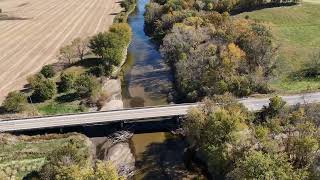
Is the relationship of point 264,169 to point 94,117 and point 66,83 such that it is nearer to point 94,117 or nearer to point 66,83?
point 94,117

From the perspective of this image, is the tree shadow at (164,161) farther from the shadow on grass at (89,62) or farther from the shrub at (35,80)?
the shadow on grass at (89,62)

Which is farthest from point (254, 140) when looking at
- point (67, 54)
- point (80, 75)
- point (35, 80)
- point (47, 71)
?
point (67, 54)

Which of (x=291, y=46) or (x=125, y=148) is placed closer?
(x=125, y=148)

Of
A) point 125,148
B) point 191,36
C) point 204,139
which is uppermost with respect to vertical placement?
point 191,36

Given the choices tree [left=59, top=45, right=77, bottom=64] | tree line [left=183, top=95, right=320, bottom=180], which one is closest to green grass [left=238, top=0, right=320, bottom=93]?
tree line [left=183, top=95, right=320, bottom=180]

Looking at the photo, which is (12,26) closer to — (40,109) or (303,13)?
(40,109)

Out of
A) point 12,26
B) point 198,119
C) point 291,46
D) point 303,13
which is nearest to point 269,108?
point 198,119

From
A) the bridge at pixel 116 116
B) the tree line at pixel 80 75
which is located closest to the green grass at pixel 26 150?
the bridge at pixel 116 116
